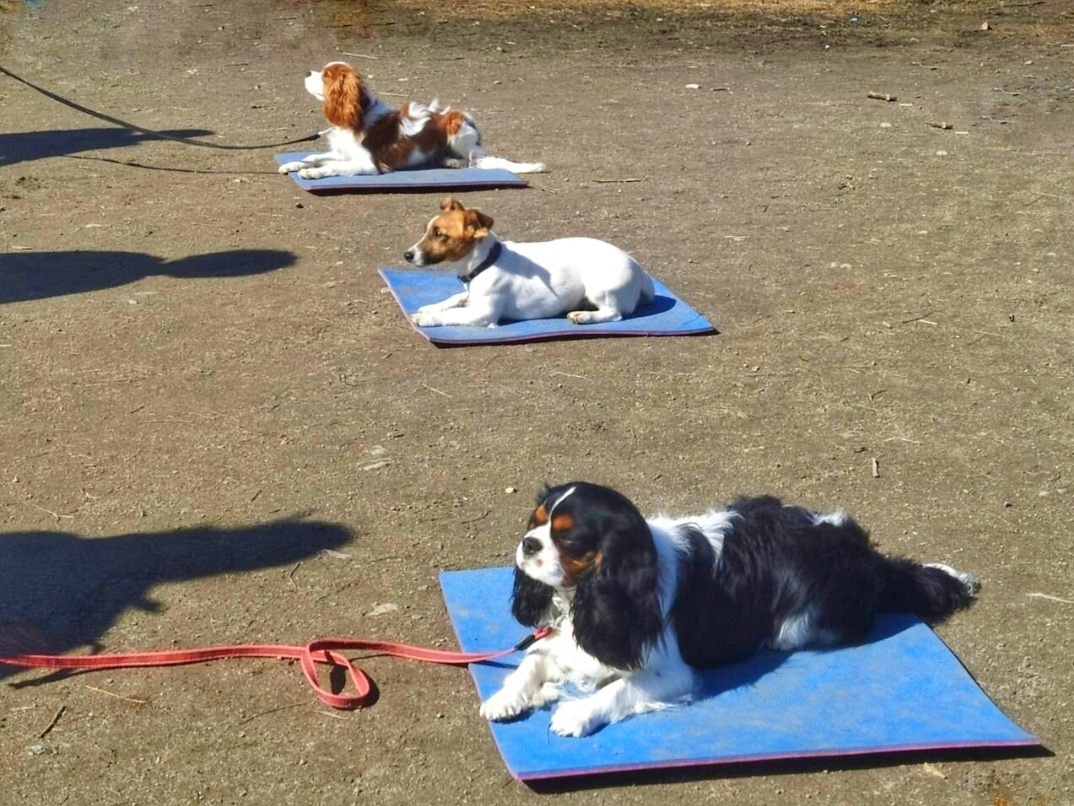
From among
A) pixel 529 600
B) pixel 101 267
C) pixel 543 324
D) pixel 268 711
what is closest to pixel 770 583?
pixel 529 600

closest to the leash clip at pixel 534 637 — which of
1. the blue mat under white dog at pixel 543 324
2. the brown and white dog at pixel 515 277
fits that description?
the blue mat under white dog at pixel 543 324

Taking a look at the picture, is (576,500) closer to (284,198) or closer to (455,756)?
(455,756)

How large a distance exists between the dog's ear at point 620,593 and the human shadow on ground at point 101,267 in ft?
16.5

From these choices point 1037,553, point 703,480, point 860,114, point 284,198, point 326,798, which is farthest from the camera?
point 860,114

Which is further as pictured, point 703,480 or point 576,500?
point 703,480

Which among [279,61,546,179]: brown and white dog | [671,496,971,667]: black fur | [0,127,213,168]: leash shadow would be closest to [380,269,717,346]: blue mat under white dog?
[279,61,546,179]: brown and white dog

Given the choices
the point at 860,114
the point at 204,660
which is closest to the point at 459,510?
the point at 204,660

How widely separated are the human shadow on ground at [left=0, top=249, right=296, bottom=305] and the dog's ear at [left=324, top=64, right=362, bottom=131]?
221 centimetres

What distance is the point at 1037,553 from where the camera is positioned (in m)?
5.38

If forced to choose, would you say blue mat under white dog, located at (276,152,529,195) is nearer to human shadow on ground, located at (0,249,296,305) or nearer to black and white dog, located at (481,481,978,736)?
human shadow on ground, located at (0,249,296,305)

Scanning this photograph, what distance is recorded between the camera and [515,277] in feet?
24.8

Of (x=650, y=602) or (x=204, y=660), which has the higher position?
(x=650, y=602)

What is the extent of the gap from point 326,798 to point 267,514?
180cm

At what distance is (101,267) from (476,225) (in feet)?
8.63
